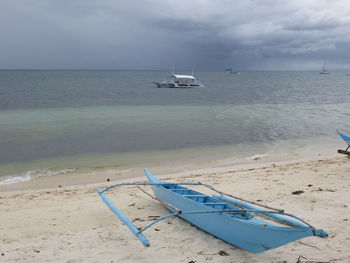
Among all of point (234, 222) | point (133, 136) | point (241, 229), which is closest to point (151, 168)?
point (133, 136)

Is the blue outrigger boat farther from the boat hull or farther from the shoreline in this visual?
the shoreline

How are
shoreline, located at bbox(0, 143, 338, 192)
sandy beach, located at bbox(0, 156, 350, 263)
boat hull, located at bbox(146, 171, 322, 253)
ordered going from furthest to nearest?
1. shoreline, located at bbox(0, 143, 338, 192)
2. sandy beach, located at bbox(0, 156, 350, 263)
3. boat hull, located at bbox(146, 171, 322, 253)

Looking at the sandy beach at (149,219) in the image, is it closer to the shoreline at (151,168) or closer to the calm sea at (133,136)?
the shoreline at (151,168)

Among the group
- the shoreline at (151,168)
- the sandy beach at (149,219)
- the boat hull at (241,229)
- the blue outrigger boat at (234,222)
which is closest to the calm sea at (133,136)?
the shoreline at (151,168)

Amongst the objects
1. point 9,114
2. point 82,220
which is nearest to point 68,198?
point 82,220

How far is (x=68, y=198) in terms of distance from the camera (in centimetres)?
898

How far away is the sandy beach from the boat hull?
206 millimetres

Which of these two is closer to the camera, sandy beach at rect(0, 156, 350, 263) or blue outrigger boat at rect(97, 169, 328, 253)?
blue outrigger boat at rect(97, 169, 328, 253)

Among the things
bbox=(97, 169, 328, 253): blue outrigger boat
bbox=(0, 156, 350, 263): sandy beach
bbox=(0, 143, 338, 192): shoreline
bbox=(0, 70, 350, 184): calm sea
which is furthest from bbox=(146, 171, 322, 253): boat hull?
bbox=(0, 70, 350, 184): calm sea

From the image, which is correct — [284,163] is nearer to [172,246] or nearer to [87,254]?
[172,246]

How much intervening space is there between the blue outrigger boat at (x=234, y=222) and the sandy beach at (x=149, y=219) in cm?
28

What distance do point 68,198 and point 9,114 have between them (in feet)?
77.5

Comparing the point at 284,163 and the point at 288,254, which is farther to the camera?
the point at 284,163

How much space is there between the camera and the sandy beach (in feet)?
Answer: 18.2
